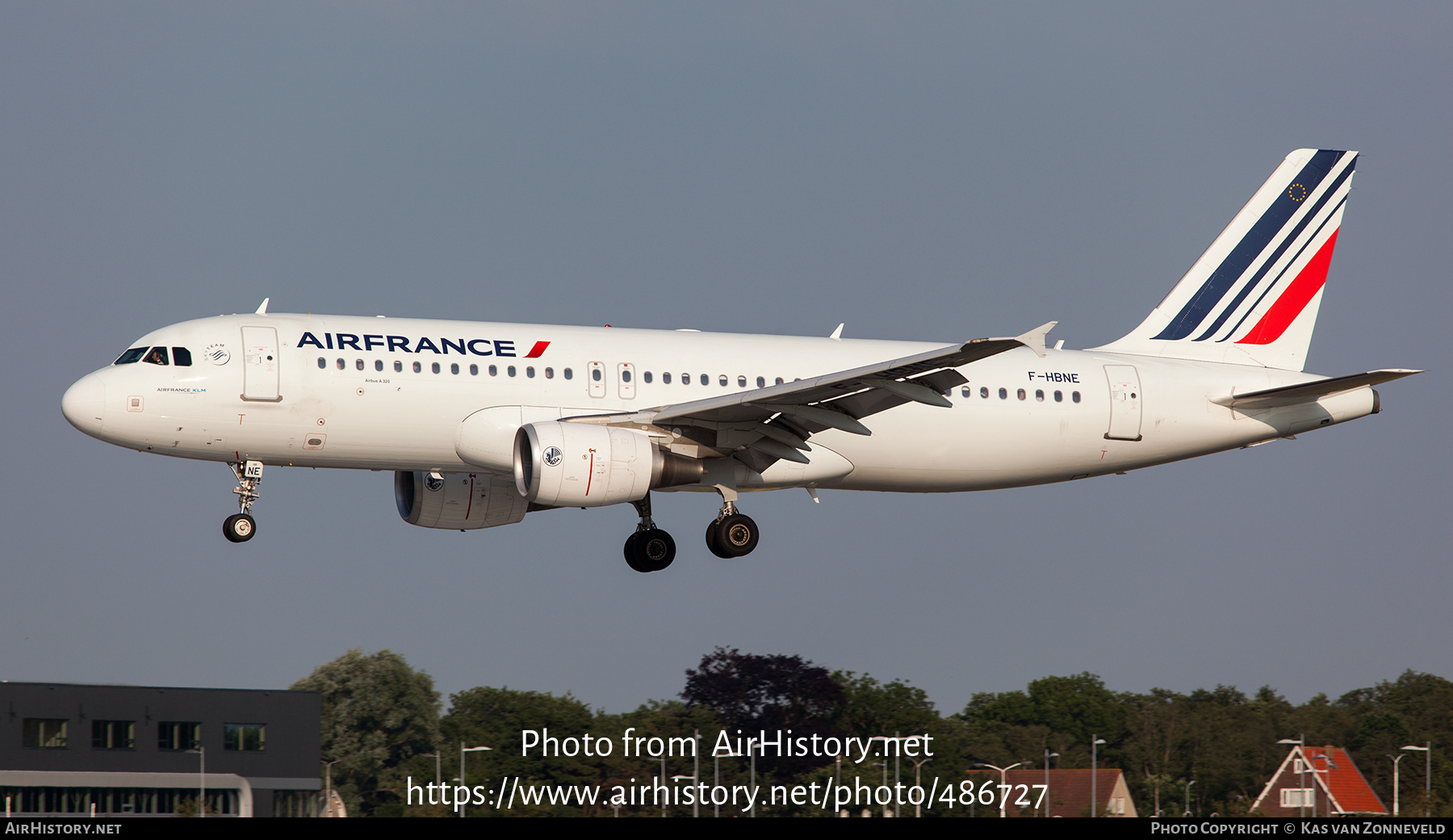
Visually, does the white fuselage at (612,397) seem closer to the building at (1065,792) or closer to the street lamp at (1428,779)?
the street lamp at (1428,779)

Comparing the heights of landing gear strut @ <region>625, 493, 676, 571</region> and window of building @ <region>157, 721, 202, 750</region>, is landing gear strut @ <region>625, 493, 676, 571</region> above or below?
above

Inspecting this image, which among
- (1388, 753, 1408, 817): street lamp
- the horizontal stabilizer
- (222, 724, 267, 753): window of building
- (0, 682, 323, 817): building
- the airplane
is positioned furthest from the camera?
(222, 724, 267, 753): window of building

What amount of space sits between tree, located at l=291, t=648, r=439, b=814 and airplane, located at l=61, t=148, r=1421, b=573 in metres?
56.8

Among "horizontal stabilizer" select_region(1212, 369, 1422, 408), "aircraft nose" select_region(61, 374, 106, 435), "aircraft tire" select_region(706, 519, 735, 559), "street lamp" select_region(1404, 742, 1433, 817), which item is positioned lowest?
"street lamp" select_region(1404, 742, 1433, 817)

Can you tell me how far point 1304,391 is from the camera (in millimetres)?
34969

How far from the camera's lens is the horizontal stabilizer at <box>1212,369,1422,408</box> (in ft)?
104

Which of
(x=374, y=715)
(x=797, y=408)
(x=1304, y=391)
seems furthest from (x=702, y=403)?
(x=374, y=715)

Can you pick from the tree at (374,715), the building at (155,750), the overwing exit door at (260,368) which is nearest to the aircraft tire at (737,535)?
the overwing exit door at (260,368)

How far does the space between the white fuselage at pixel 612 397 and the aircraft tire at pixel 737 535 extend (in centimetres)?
120

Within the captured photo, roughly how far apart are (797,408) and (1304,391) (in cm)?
1169

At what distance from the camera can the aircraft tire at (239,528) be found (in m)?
31.8

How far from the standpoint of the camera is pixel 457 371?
31.6 metres

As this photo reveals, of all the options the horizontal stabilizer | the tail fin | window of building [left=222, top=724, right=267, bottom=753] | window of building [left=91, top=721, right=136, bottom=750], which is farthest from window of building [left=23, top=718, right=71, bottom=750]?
the horizontal stabilizer

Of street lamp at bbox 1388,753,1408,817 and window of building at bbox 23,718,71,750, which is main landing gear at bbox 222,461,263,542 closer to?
window of building at bbox 23,718,71,750
